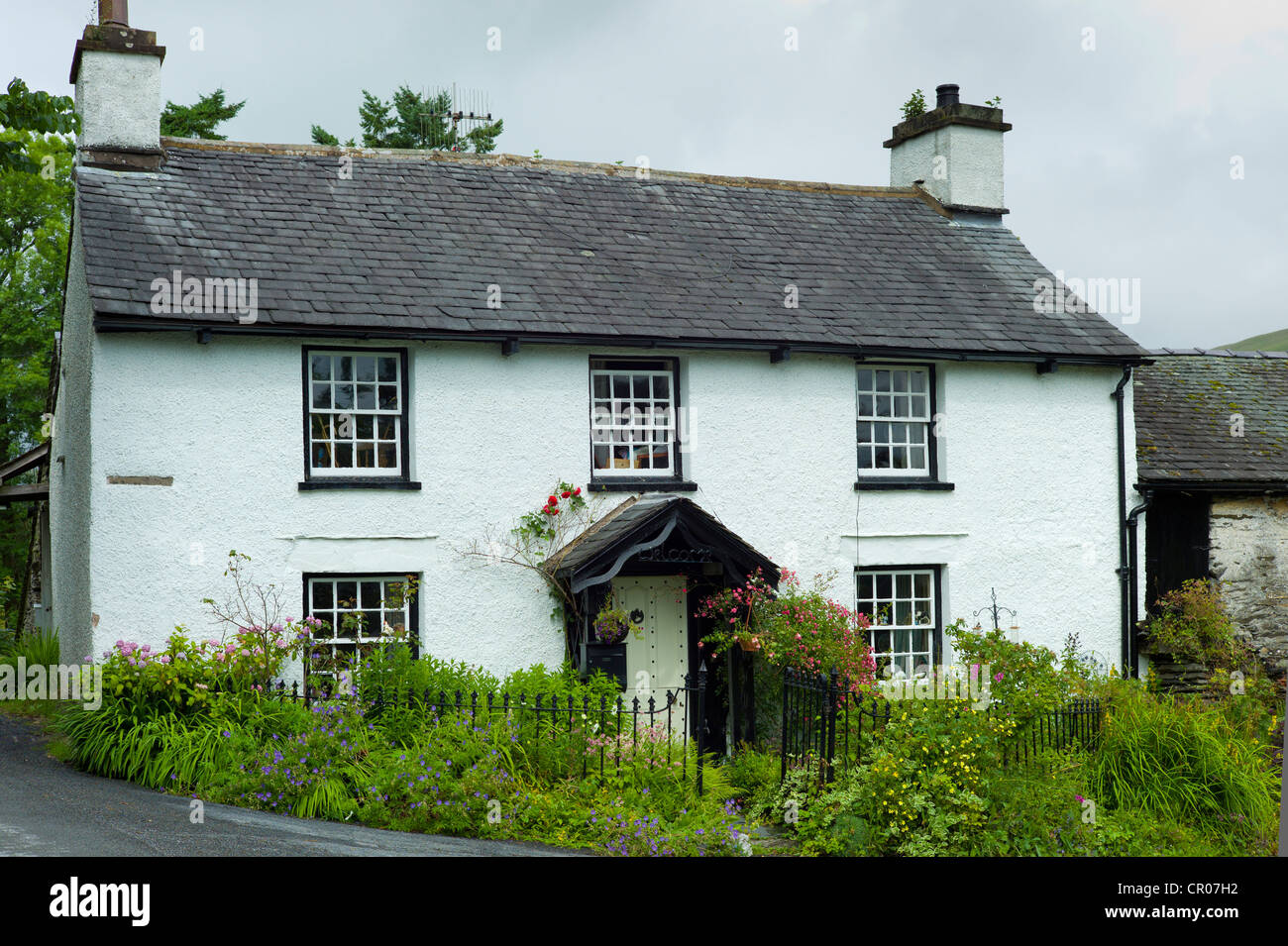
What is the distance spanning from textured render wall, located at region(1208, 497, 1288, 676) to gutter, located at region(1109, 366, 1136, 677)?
1448 millimetres

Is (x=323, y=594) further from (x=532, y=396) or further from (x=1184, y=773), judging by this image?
(x=1184, y=773)

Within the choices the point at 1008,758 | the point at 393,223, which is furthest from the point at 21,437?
the point at 1008,758

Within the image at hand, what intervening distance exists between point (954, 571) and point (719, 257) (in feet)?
16.0

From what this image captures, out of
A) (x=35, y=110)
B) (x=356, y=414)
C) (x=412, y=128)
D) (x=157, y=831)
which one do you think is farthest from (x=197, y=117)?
(x=157, y=831)

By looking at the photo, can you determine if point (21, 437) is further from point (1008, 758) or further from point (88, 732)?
point (1008, 758)

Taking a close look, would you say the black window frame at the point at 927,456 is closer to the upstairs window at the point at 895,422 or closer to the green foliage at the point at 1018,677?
the upstairs window at the point at 895,422

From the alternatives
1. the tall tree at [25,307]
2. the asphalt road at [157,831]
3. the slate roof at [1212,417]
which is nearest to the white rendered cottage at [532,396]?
the slate roof at [1212,417]

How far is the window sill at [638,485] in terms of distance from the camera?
44.9ft

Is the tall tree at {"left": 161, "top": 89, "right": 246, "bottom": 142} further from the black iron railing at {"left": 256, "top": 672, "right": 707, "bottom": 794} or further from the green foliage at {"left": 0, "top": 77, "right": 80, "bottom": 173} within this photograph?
the black iron railing at {"left": 256, "top": 672, "right": 707, "bottom": 794}

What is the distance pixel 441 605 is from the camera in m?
13.0

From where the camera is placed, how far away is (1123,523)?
51.8 feet

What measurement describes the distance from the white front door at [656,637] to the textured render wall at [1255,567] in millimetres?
7335

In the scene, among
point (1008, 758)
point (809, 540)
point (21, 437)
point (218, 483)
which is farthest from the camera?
point (21, 437)

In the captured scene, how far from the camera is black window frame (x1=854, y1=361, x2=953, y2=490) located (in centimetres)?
1480
